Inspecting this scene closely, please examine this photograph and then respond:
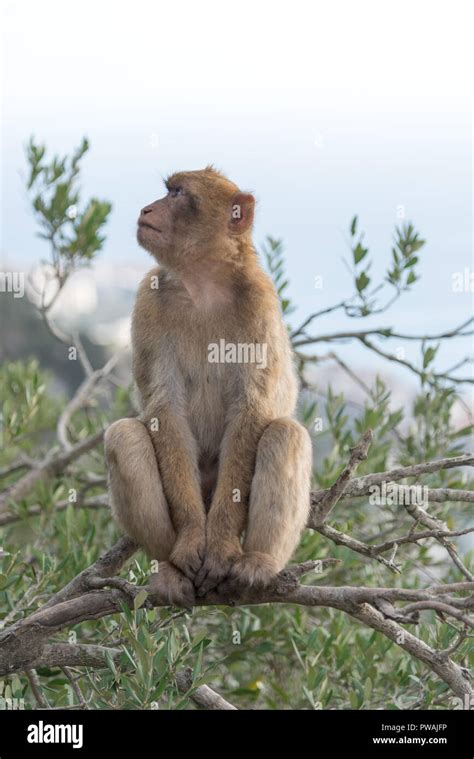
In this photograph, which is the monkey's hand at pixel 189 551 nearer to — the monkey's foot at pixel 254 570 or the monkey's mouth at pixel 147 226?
the monkey's foot at pixel 254 570

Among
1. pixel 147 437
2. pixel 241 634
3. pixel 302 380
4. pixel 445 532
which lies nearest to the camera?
pixel 445 532

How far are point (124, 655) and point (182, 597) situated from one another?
532mm

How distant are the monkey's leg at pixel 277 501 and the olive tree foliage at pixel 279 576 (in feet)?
0.52

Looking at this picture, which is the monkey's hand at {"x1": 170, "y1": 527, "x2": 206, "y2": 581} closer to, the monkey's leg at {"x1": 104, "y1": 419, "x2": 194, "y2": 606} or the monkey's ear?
the monkey's leg at {"x1": 104, "y1": 419, "x2": 194, "y2": 606}

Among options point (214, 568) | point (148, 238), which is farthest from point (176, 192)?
point (214, 568)

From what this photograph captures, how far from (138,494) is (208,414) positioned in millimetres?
836

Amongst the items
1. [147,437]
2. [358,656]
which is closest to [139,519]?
[147,437]

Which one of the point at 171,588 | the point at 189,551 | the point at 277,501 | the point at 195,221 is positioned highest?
the point at 195,221

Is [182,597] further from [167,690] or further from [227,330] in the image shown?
[227,330]

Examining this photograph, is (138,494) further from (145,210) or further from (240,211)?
(240,211)

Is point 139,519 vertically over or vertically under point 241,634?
over

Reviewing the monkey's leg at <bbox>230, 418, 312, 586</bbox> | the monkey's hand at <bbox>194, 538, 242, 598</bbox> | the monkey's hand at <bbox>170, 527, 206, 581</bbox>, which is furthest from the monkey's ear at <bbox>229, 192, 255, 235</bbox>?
the monkey's hand at <bbox>194, 538, 242, 598</bbox>

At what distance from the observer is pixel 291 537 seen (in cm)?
552

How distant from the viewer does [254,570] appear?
524cm
